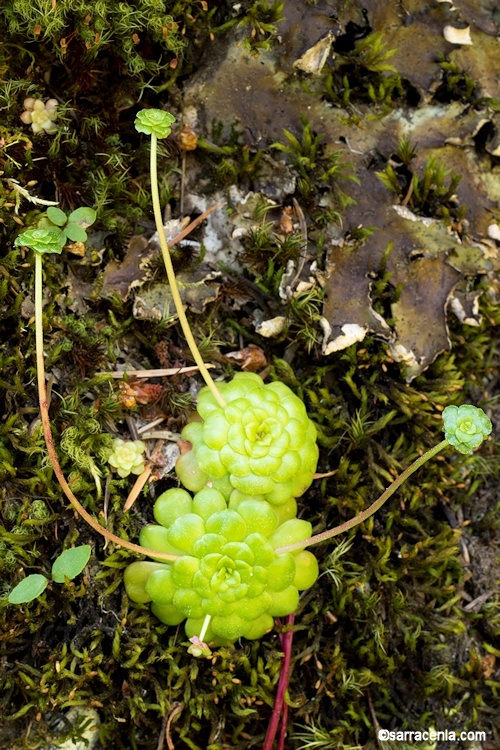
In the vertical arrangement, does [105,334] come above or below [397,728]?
above

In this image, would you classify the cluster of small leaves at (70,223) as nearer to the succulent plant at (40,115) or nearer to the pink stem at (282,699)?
the succulent plant at (40,115)

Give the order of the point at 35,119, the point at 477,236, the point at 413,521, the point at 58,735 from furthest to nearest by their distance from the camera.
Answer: the point at 477,236 → the point at 413,521 → the point at 35,119 → the point at 58,735

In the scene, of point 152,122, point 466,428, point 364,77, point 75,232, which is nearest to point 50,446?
point 75,232

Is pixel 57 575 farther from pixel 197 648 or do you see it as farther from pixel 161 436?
pixel 161 436

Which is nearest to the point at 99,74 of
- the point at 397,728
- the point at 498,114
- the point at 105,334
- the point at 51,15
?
the point at 51,15

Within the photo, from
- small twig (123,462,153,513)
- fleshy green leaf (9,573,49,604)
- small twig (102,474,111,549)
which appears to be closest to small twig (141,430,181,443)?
small twig (123,462,153,513)

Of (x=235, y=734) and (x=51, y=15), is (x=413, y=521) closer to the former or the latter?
(x=235, y=734)

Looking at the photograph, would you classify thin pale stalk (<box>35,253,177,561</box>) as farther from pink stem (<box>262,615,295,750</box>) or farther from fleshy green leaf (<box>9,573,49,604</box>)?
pink stem (<box>262,615,295,750</box>)
